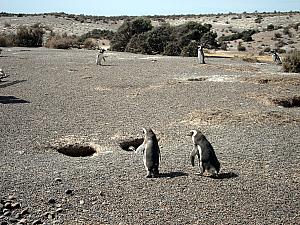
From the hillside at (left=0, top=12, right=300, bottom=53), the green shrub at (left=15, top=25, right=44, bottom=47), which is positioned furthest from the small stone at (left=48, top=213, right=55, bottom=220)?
the green shrub at (left=15, top=25, right=44, bottom=47)

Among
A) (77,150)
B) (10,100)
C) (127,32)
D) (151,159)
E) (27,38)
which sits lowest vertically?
(77,150)

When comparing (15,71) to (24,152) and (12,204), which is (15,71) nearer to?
(24,152)

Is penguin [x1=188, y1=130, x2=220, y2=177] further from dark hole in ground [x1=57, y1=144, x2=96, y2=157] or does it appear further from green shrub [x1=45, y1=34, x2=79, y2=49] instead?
green shrub [x1=45, y1=34, x2=79, y2=49]

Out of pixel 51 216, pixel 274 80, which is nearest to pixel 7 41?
pixel 274 80

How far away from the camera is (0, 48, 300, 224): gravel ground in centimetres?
778

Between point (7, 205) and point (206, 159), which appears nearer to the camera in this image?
point (7, 205)

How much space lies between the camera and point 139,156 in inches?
415

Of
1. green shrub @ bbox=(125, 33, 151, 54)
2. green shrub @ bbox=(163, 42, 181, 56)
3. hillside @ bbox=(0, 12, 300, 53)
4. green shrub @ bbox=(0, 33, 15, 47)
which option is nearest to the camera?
green shrub @ bbox=(163, 42, 181, 56)

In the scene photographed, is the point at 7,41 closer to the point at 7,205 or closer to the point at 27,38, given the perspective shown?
the point at 27,38

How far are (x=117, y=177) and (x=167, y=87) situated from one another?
35.2 ft

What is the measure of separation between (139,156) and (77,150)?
2.01 m

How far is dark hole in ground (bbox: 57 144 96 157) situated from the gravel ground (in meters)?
0.17

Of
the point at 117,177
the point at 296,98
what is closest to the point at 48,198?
the point at 117,177

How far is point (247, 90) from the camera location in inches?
730
